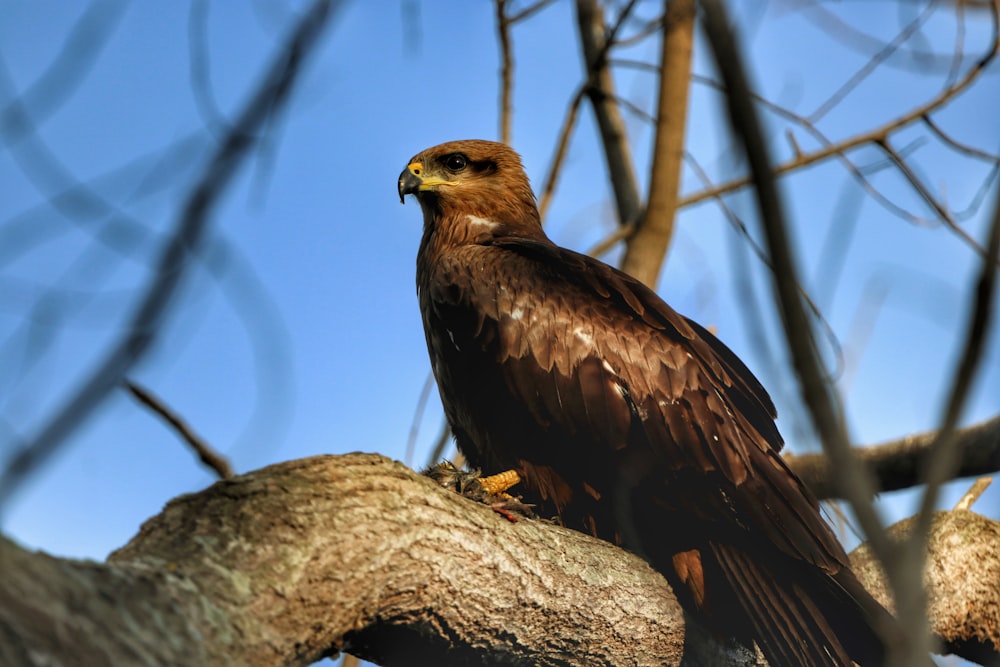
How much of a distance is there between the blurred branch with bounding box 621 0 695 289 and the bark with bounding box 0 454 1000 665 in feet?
9.19

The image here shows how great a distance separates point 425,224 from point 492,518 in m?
2.86

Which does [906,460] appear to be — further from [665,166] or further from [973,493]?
[665,166]

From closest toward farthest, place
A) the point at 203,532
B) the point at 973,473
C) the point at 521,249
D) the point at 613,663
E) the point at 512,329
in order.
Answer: the point at 203,532 → the point at 613,663 → the point at 512,329 → the point at 521,249 → the point at 973,473

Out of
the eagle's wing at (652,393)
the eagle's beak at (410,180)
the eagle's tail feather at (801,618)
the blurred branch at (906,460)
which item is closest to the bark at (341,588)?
the eagle's tail feather at (801,618)

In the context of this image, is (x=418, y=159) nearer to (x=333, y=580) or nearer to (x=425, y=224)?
(x=425, y=224)

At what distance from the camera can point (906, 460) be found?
6.24 m

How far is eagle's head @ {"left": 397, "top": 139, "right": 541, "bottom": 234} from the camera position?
6.08 m

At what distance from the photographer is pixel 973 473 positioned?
19.7 feet

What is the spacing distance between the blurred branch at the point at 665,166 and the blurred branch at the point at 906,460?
4.88 feet

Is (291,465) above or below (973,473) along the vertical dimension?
below

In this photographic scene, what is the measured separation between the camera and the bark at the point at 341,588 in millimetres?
2447

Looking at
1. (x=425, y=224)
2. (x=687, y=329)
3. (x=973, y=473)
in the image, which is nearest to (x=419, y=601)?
(x=687, y=329)

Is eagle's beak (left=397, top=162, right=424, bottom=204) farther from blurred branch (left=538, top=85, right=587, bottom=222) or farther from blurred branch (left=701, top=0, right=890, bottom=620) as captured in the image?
blurred branch (left=701, top=0, right=890, bottom=620)

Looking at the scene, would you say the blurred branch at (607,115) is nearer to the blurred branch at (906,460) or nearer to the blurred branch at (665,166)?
the blurred branch at (665,166)
